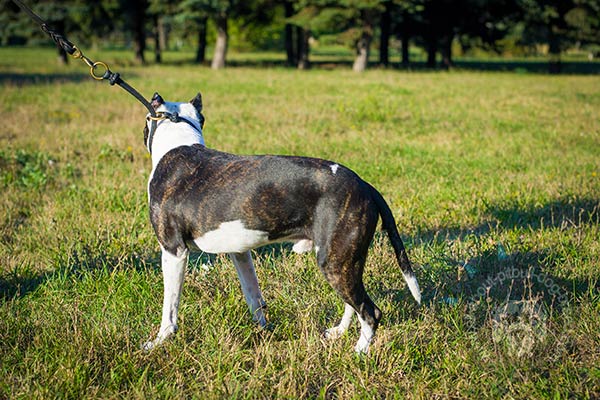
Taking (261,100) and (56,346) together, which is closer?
(56,346)

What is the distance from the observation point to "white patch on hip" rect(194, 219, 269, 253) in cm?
Result: 327

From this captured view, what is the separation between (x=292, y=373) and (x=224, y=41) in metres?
31.1

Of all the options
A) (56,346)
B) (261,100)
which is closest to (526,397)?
A: (56,346)

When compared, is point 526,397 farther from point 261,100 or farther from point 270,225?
point 261,100

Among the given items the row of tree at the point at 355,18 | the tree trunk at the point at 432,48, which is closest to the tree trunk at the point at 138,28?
the row of tree at the point at 355,18

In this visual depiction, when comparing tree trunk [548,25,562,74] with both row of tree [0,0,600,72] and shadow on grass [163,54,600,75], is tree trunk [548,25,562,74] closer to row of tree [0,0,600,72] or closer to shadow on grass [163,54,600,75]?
row of tree [0,0,600,72]

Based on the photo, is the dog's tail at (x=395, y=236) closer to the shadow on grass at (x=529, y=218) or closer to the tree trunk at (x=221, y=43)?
the shadow on grass at (x=529, y=218)

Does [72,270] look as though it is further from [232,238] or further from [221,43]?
[221,43]

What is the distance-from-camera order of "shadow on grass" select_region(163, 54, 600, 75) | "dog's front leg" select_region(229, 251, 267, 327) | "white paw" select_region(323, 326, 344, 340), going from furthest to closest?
1. "shadow on grass" select_region(163, 54, 600, 75)
2. "dog's front leg" select_region(229, 251, 267, 327)
3. "white paw" select_region(323, 326, 344, 340)

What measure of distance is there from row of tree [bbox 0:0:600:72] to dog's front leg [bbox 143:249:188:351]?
2606 centimetres

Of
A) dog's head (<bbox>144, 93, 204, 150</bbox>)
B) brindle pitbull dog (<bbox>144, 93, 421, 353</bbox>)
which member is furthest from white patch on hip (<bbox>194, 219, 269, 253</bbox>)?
dog's head (<bbox>144, 93, 204, 150</bbox>)

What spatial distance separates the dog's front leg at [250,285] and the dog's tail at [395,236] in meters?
1.10

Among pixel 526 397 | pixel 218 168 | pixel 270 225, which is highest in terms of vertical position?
pixel 218 168

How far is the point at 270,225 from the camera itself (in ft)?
10.5
